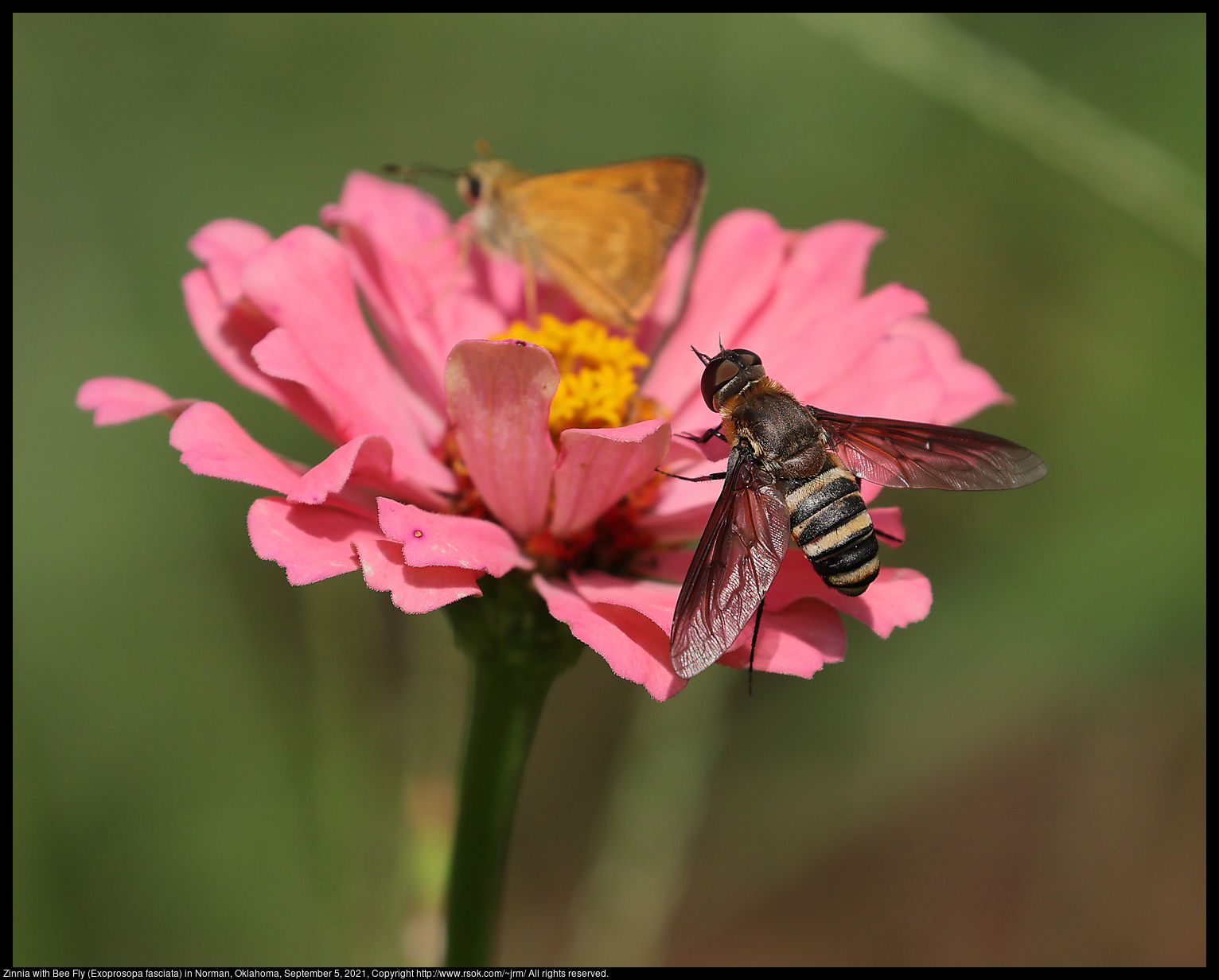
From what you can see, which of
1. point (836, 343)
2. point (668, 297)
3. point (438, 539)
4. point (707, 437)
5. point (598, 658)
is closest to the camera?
point (438, 539)

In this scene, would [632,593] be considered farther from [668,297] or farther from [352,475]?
[668,297]

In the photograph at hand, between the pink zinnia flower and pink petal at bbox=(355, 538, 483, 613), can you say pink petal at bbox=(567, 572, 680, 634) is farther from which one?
pink petal at bbox=(355, 538, 483, 613)

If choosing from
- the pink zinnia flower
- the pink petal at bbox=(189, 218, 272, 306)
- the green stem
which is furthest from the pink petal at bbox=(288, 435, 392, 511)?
the pink petal at bbox=(189, 218, 272, 306)

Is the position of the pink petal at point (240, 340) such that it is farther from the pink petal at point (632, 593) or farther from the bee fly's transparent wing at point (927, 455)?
the bee fly's transparent wing at point (927, 455)

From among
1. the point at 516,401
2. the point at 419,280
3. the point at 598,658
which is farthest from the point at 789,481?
the point at 598,658

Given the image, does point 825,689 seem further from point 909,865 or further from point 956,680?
point 909,865

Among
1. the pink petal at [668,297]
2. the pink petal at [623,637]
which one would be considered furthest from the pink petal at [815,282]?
the pink petal at [623,637]
